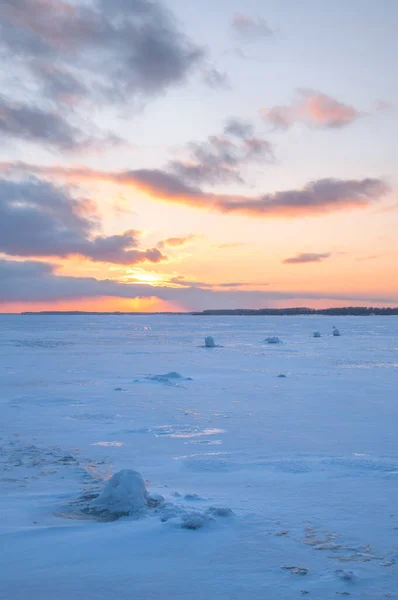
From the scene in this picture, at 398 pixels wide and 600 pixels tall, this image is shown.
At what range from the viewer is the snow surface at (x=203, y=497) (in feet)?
11.0

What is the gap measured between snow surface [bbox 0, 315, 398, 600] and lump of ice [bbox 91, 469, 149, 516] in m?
0.08

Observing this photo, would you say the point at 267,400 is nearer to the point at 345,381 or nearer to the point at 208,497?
the point at 345,381

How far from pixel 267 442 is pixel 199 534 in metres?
3.27

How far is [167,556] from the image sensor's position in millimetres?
3684

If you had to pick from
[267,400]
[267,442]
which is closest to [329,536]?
[267,442]

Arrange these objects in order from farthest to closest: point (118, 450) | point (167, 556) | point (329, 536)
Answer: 1. point (118, 450)
2. point (329, 536)
3. point (167, 556)

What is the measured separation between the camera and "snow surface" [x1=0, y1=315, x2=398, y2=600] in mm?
3344

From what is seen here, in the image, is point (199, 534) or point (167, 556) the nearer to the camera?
point (167, 556)

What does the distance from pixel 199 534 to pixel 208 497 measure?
2.71ft

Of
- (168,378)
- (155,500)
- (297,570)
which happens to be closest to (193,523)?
(155,500)

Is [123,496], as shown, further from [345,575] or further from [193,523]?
[345,575]

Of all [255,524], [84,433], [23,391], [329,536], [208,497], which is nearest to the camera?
[329,536]

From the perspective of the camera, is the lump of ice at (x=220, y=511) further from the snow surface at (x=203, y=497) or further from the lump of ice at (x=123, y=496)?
the lump of ice at (x=123, y=496)

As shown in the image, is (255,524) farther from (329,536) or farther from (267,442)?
(267,442)
